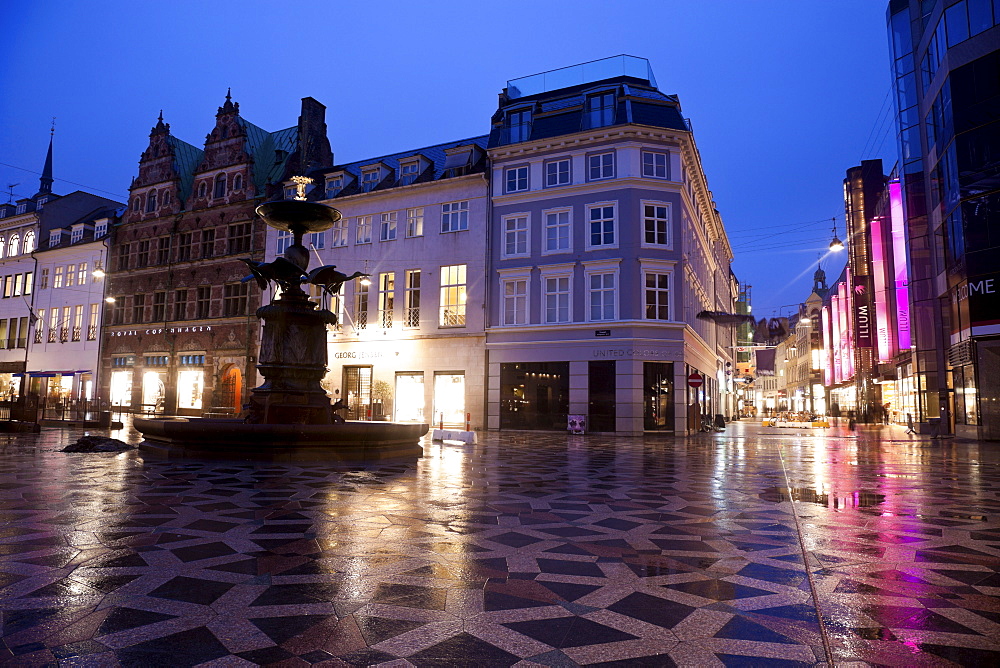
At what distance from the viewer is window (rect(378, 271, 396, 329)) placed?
36.9m

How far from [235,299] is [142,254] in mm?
10319

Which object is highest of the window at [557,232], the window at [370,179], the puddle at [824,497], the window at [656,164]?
the window at [370,179]

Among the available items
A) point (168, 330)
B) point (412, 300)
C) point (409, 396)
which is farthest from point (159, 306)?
point (409, 396)

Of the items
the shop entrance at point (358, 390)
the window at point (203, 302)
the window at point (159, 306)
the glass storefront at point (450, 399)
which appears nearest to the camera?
the glass storefront at point (450, 399)

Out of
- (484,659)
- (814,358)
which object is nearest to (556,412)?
(484,659)

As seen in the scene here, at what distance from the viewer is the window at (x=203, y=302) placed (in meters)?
43.1

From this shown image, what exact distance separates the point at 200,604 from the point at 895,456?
65.0ft

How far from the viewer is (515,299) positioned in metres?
33.5

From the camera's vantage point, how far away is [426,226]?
36.3 meters

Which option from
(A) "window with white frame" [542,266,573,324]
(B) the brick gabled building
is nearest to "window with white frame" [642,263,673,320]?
(A) "window with white frame" [542,266,573,324]

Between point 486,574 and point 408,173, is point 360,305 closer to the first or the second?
point 408,173

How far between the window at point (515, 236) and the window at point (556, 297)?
2.15 meters

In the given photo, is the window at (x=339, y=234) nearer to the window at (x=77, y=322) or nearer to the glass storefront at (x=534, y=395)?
the glass storefront at (x=534, y=395)

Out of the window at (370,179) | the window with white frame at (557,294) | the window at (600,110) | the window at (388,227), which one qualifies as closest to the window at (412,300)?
the window at (388,227)
